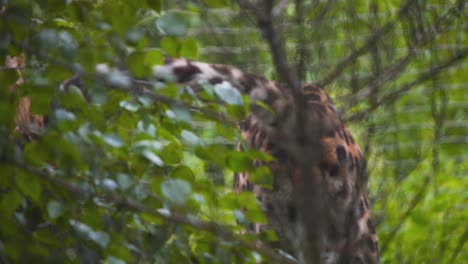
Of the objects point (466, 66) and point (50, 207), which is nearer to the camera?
point (50, 207)

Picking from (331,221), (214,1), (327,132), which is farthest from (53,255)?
(327,132)

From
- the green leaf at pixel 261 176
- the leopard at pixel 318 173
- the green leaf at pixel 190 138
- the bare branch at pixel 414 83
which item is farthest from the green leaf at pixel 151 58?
the leopard at pixel 318 173

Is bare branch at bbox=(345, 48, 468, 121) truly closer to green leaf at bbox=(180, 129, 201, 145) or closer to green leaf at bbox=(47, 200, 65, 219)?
green leaf at bbox=(180, 129, 201, 145)

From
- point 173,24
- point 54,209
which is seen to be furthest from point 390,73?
point 54,209

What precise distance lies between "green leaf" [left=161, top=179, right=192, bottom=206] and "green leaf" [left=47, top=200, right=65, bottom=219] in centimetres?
12

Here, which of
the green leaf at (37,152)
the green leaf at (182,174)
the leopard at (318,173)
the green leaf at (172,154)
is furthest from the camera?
the leopard at (318,173)

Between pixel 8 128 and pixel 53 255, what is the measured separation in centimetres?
20

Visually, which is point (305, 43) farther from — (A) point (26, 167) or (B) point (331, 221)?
(B) point (331, 221)

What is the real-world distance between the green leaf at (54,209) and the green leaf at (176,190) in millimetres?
125

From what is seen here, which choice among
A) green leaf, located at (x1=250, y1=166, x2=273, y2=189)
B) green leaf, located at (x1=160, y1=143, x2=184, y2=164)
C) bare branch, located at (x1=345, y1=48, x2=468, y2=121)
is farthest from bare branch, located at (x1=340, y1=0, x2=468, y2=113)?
green leaf, located at (x1=160, y1=143, x2=184, y2=164)

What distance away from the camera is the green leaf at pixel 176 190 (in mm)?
1046

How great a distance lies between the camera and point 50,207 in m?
1.06

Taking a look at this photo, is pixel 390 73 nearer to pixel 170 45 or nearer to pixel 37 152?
pixel 170 45

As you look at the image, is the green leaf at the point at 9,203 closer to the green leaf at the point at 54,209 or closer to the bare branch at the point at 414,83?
the green leaf at the point at 54,209
